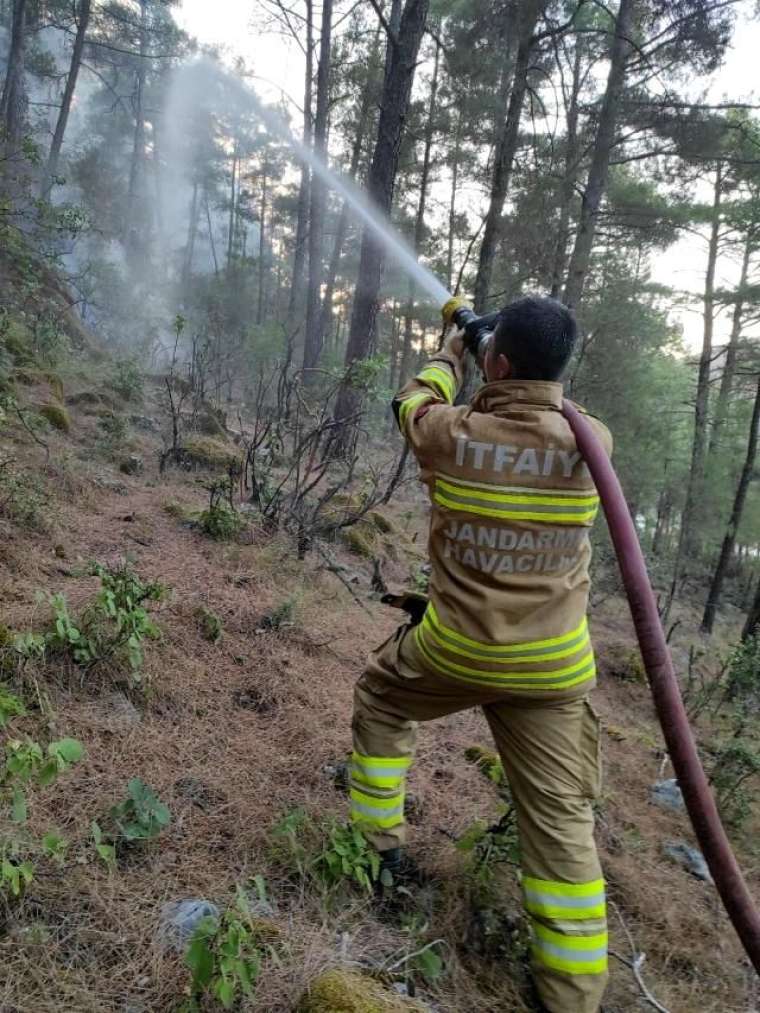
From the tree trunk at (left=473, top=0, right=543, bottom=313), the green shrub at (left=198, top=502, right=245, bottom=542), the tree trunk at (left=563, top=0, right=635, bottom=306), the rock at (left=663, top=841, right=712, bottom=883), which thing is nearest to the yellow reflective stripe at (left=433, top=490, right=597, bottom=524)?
the rock at (left=663, top=841, right=712, bottom=883)

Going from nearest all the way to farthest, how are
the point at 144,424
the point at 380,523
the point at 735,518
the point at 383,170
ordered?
the point at 383,170 < the point at 380,523 < the point at 144,424 < the point at 735,518

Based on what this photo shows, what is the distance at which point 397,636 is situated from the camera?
224 centimetres

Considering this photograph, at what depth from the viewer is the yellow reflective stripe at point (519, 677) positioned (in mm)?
1854

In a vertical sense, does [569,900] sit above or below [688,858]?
above

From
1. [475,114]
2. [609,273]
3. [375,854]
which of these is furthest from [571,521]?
[609,273]

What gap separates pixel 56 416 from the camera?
6992 millimetres

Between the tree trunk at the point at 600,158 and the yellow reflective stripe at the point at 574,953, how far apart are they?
8.57 meters

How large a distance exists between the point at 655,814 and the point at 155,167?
41196 millimetres

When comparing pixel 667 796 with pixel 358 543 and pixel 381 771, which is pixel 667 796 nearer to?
pixel 381 771

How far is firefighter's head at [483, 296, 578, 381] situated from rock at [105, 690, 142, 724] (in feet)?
7.46

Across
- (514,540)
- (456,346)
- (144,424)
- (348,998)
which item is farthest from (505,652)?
(144,424)

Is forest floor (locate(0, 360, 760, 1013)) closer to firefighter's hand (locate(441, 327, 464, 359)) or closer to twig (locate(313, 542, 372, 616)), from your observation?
twig (locate(313, 542, 372, 616))

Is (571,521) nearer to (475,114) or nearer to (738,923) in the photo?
(738,923)

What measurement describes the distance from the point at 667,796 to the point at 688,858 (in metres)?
0.69
